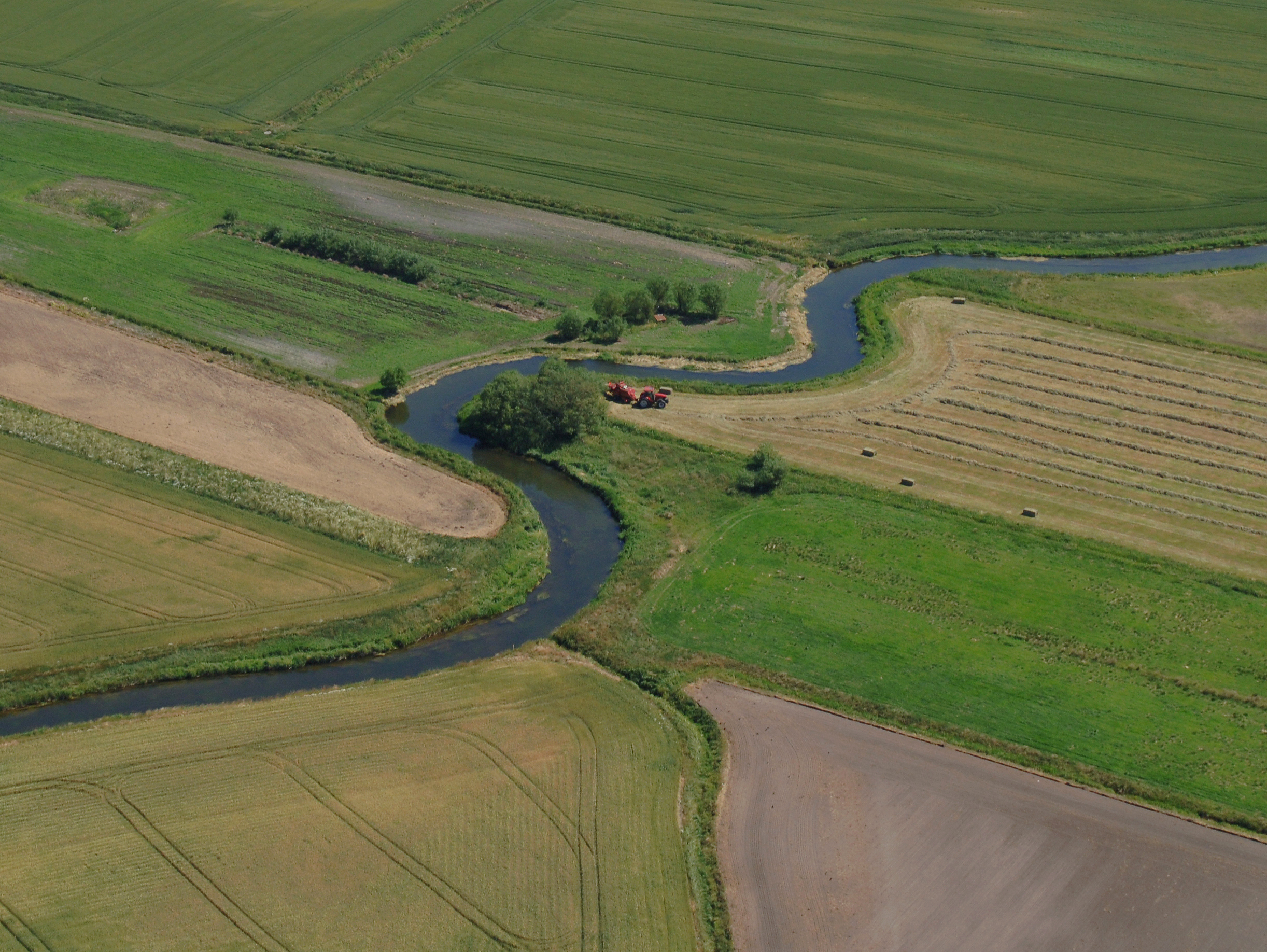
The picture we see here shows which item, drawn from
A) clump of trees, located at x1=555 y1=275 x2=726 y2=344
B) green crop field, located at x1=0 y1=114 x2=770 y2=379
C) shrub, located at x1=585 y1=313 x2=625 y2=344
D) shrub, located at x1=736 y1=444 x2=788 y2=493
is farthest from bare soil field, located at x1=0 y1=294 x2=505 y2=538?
shrub, located at x1=585 y1=313 x2=625 y2=344

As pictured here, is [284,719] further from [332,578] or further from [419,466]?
[419,466]

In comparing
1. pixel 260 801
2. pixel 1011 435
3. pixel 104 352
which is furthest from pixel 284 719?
pixel 1011 435

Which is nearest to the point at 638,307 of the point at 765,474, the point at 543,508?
the point at 765,474

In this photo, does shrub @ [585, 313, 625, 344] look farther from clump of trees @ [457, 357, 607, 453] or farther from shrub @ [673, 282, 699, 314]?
clump of trees @ [457, 357, 607, 453]

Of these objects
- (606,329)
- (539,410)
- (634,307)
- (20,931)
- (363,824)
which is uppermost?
(634,307)

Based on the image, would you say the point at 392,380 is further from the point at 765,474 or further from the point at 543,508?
the point at 765,474

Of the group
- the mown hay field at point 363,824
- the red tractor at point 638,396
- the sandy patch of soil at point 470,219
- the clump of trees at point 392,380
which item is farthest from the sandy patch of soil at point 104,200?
the mown hay field at point 363,824

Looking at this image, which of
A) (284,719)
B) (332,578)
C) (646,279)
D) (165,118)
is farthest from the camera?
(165,118)

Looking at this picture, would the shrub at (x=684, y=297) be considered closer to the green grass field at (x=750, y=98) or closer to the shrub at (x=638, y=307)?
the shrub at (x=638, y=307)
